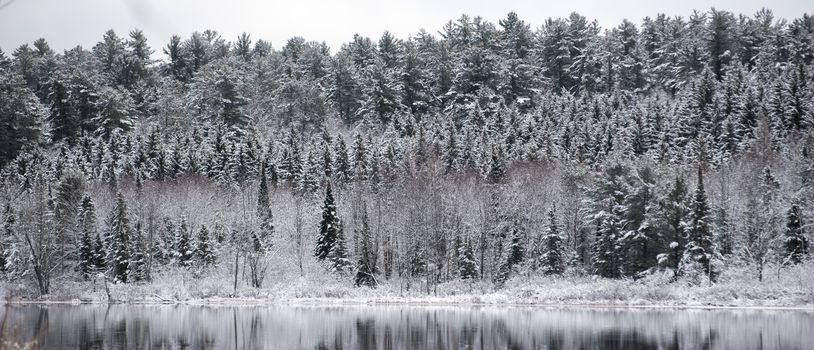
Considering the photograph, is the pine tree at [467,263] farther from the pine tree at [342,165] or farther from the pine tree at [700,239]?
the pine tree at [342,165]

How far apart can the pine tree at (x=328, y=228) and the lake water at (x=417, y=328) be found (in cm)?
1296

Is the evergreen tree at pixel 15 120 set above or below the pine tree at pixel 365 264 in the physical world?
above

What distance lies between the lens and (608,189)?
63344 mm

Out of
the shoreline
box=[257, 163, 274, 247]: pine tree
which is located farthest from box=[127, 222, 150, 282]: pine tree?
box=[257, 163, 274, 247]: pine tree

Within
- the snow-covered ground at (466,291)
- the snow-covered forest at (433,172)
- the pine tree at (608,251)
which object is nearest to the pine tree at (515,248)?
the snow-covered forest at (433,172)

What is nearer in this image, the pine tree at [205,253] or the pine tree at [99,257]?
the pine tree at [99,257]

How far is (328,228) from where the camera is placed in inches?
2685

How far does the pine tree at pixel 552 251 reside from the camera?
63.4 m

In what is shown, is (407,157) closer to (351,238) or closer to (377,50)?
(351,238)

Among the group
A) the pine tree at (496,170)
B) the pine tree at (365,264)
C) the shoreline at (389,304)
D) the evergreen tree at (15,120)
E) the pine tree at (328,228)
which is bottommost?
the shoreline at (389,304)

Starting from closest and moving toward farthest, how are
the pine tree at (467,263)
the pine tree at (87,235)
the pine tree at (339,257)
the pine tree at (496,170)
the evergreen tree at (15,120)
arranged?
the pine tree at (467,263), the pine tree at (339,257), the pine tree at (87,235), the pine tree at (496,170), the evergreen tree at (15,120)

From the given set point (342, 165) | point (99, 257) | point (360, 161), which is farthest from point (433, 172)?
point (99, 257)

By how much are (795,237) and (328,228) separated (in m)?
34.9

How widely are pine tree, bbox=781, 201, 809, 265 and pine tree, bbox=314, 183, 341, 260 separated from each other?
1310 inches
